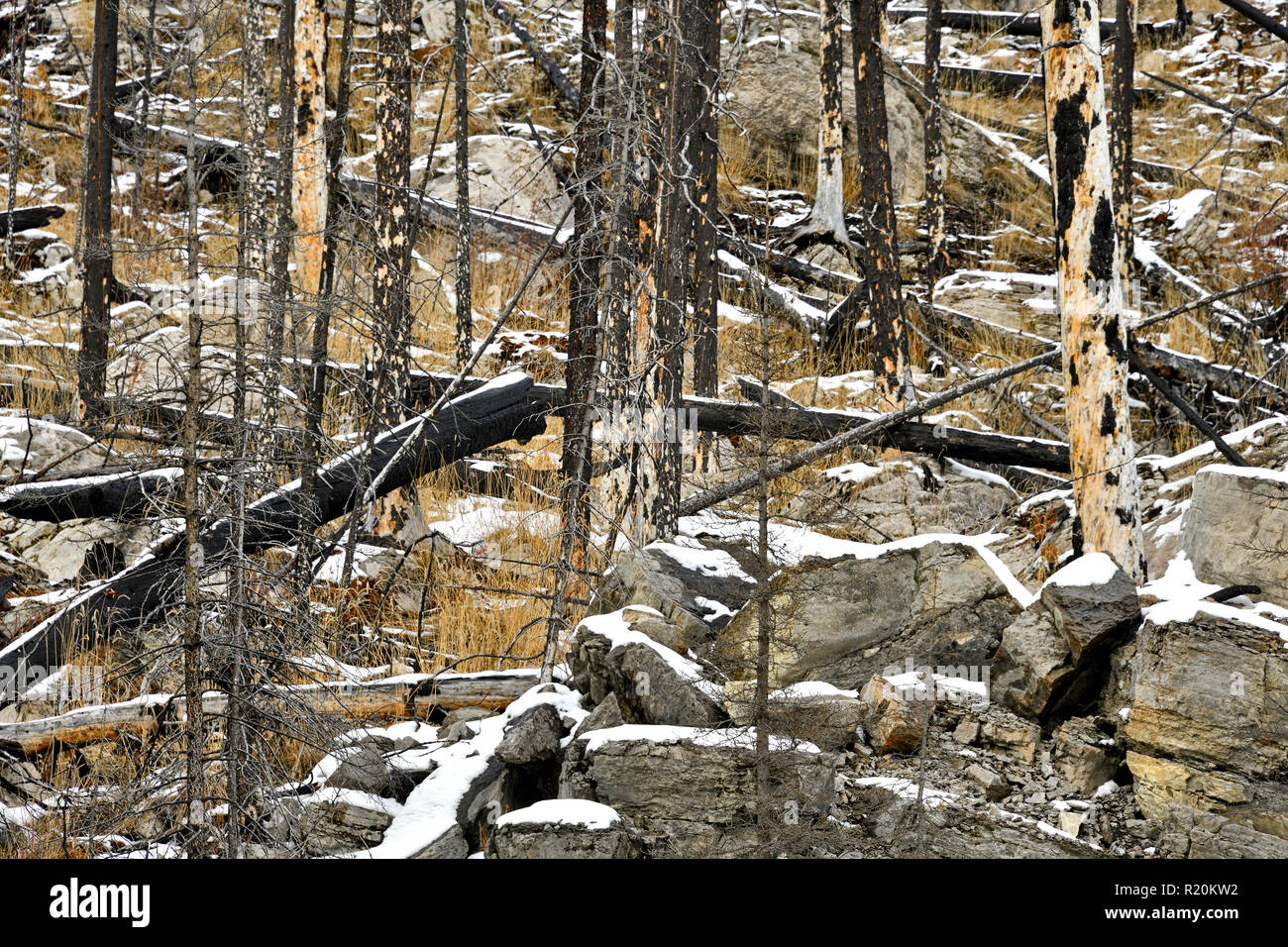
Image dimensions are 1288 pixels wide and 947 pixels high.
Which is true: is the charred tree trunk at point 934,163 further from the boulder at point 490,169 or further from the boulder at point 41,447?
the boulder at point 41,447

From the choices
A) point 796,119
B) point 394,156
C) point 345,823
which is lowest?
point 345,823

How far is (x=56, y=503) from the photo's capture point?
7.37m

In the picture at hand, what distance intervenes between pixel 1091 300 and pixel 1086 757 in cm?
292

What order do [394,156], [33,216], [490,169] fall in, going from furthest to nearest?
[490,169] → [33,216] → [394,156]

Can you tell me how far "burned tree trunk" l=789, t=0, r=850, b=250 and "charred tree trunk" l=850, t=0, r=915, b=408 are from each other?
390cm

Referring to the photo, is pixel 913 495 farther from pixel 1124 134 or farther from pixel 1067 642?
pixel 1124 134

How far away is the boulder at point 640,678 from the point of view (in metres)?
5.11

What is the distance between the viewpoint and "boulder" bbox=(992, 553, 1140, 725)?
16.9 feet

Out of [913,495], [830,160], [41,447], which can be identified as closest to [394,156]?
[41,447]

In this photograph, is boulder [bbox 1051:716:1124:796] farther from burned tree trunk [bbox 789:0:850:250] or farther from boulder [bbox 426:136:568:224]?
boulder [bbox 426:136:568:224]

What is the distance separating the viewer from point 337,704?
6.29 metres

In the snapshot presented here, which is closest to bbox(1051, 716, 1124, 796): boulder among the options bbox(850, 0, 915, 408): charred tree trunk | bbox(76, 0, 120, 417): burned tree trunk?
bbox(850, 0, 915, 408): charred tree trunk

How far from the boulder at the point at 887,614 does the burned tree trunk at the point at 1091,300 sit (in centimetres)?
100
